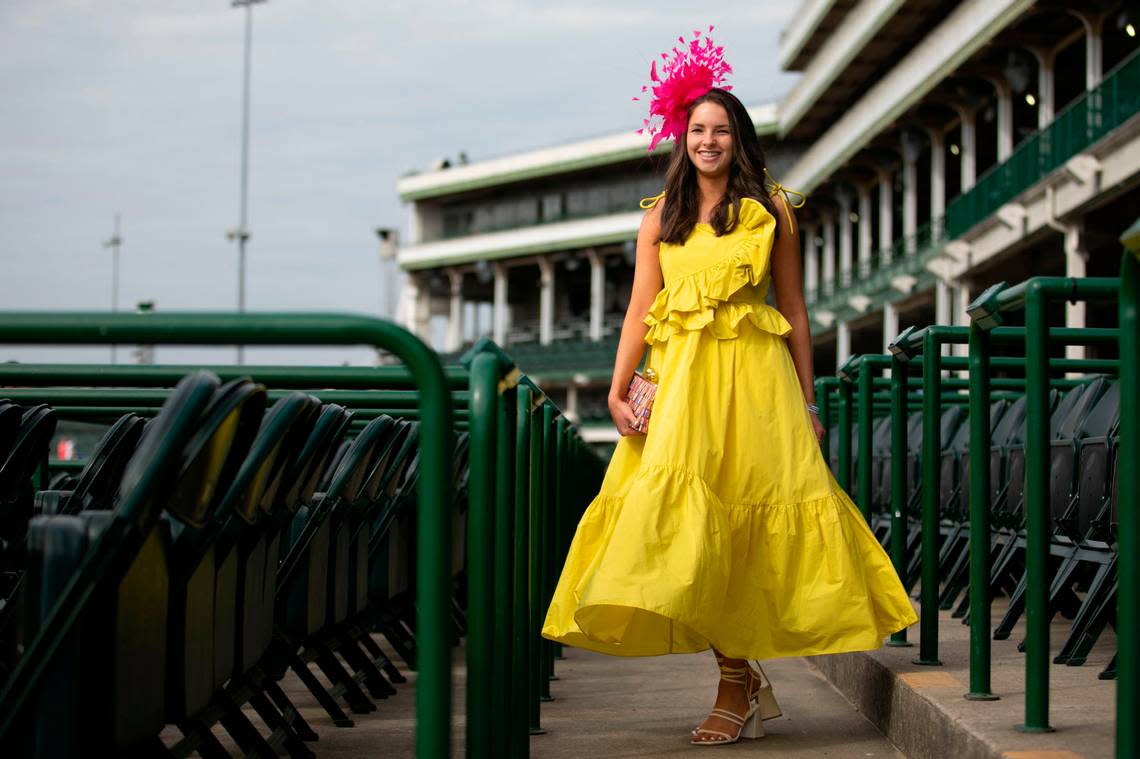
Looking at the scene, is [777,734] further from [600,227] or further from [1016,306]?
[600,227]

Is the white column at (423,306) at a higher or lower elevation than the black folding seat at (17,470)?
higher

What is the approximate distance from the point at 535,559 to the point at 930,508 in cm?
122

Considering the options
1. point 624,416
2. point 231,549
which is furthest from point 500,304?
point 231,549

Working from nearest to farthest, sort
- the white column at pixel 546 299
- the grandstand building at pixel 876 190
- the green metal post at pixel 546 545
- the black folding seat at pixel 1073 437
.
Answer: the green metal post at pixel 546 545 < the black folding seat at pixel 1073 437 < the grandstand building at pixel 876 190 < the white column at pixel 546 299

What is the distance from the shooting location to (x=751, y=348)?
489 centimetres

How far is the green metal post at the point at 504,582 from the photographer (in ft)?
11.8

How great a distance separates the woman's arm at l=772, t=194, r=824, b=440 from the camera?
5031 millimetres

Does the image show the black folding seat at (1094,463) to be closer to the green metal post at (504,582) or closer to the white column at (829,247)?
the green metal post at (504,582)

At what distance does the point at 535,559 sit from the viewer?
517 centimetres

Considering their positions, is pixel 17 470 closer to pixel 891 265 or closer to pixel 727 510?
pixel 727 510

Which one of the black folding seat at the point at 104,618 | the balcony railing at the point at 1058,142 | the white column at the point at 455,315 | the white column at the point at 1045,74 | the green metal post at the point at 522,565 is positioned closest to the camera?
the black folding seat at the point at 104,618

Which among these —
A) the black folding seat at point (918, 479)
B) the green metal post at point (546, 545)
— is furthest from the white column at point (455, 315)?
the green metal post at point (546, 545)

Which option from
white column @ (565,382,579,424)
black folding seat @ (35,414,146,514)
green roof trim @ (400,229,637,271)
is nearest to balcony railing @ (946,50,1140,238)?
black folding seat @ (35,414,146,514)

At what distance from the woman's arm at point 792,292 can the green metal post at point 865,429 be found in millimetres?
1234
